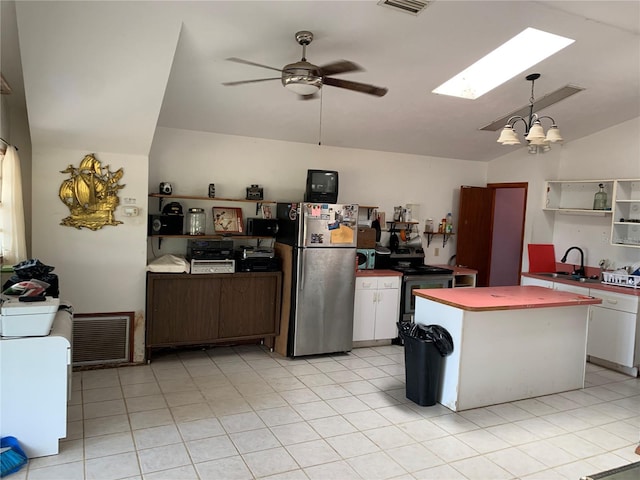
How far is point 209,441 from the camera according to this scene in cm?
295

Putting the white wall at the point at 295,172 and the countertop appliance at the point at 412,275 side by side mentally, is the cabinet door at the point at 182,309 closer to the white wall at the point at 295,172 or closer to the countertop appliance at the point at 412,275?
the white wall at the point at 295,172

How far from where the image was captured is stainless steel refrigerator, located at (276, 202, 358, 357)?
4.55 m

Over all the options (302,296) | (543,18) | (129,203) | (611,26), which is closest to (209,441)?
(302,296)

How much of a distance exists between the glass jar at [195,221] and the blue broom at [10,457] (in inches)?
95.4

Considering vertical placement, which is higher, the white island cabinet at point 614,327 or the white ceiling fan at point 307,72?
the white ceiling fan at point 307,72

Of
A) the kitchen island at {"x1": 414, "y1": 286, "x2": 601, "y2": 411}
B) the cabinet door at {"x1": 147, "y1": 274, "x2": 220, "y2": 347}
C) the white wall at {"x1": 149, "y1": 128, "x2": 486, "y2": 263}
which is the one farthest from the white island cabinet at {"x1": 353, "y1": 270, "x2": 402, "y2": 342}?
the cabinet door at {"x1": 147, "y1": 274, "x2": 220, "y2": 347}

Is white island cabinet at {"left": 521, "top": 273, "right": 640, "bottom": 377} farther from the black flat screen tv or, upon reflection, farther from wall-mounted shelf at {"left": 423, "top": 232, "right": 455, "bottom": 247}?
the black flat screen tv

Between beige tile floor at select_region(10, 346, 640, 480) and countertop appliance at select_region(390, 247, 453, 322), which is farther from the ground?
countertop appliance at select_region(390, 247, 453, 322)

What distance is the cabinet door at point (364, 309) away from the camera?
504cm

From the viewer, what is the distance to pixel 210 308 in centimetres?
450

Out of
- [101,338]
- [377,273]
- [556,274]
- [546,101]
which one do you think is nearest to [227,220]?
[101,338]

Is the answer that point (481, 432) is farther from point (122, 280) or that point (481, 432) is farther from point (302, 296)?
point (122, 280)

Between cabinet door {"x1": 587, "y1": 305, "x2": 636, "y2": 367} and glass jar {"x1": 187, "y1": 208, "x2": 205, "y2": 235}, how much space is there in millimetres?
4236

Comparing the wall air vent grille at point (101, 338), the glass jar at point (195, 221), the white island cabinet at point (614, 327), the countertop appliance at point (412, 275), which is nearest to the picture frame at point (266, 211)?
the glass jar at point (195, 221)
